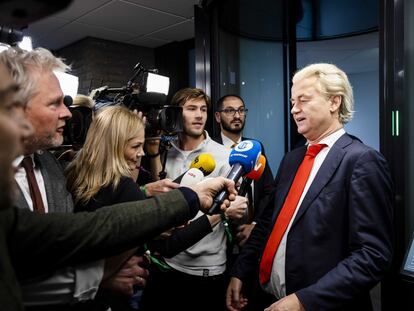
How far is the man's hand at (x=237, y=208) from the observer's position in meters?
1.52

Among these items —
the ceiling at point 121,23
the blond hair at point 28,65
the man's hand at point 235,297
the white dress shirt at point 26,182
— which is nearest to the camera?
the blond hair at point 28,65

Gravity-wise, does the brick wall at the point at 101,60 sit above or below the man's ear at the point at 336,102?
above

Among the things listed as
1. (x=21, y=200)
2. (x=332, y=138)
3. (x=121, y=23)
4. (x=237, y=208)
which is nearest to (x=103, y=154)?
(x=21, y=200)

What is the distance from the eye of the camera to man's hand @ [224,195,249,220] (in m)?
1.52

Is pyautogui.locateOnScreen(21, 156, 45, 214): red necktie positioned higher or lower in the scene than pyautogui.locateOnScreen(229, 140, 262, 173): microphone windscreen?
lower

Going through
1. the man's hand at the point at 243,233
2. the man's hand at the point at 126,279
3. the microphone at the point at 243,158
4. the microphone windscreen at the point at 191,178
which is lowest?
the man's hand at the point at 243,233

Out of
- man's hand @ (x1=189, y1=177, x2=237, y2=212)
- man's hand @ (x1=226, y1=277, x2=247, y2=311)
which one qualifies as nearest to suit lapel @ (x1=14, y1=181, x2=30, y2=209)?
man's hand @ (x1=189, y1=177, x2=237, y2=212)

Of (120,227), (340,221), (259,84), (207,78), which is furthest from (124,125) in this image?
(259,84)

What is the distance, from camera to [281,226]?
51.9 inches

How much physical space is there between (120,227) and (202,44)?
6.79ft

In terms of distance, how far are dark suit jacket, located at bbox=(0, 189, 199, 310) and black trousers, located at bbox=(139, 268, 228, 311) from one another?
0.95 m

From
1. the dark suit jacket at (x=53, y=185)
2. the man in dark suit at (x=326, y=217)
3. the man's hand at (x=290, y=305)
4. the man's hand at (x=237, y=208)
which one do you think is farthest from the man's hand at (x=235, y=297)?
the dark suit jacket at (x=53, y=185)

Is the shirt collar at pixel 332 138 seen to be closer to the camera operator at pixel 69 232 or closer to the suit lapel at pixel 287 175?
the suit lapel at pixel 287 175

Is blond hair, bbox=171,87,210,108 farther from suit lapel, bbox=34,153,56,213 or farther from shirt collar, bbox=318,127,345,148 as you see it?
suit lapel, bbox=34,153,56,213
